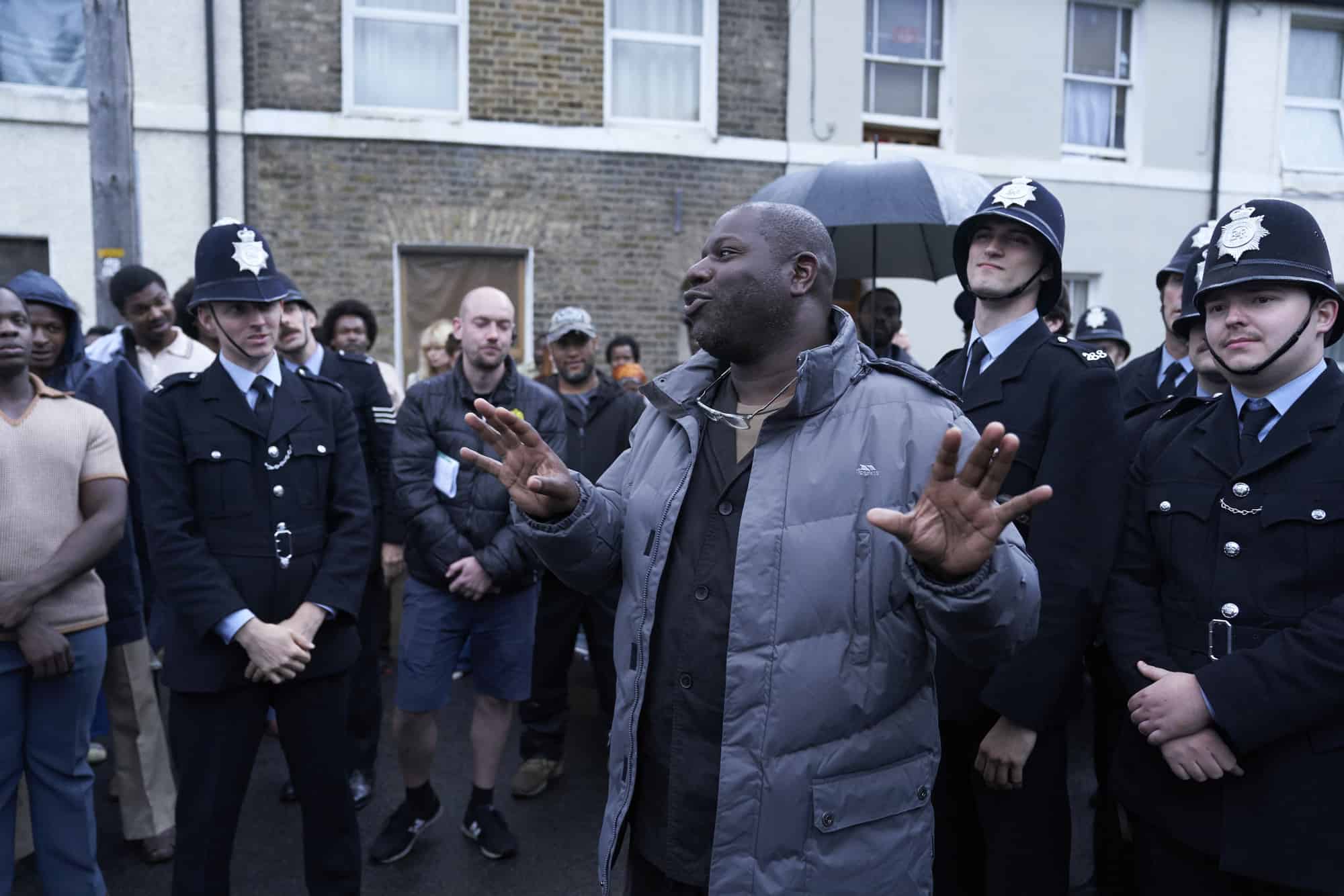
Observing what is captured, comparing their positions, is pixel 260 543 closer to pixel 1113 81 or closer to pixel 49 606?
pixel 49 606

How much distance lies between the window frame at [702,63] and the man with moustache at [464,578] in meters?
6.95

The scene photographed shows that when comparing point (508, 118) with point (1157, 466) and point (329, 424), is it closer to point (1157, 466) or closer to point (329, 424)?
point (329, 424)

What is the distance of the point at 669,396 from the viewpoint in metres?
2.37

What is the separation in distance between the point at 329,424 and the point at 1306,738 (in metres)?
3.03

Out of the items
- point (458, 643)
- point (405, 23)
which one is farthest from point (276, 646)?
point (405, 23)

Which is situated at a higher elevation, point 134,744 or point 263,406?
point 263,406

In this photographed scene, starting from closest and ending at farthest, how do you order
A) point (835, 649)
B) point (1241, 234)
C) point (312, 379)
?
point (835, 649), point (1241, 234), point (312, 379)

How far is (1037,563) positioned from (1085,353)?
0.67m

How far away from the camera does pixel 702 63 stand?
1095cm

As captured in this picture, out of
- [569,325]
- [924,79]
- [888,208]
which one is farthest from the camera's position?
[924,79]

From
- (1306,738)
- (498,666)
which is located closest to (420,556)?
(498,666)

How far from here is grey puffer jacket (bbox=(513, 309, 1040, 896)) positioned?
6.57 feet

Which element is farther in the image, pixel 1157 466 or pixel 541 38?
pixel 541 38

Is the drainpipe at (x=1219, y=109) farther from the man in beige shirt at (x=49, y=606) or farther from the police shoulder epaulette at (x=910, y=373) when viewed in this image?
the man in beige shirt at (x=49, y=606)
